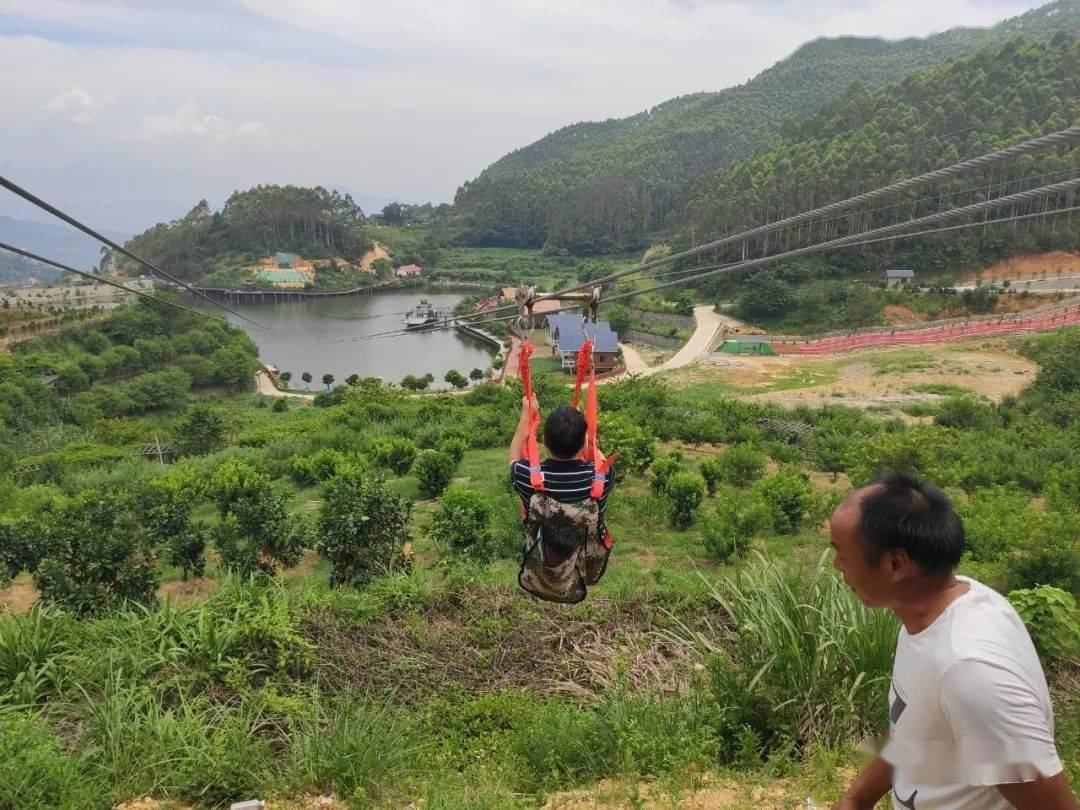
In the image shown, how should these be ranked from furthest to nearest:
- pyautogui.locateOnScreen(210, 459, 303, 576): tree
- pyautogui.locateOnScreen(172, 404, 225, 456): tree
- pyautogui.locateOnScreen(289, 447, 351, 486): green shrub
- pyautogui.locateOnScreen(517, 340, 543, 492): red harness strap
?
pyautogui.locateOnScreen(172, 404, 225, 456): tree
pyautogui.locateOnScreen(289, 447, 351, 486): green shrub
pyautogui.locateOnScreen(210, 459, 303, 576): tree
pyautogui.locateOnScreen(517, 340, 543, 492): red harness strap

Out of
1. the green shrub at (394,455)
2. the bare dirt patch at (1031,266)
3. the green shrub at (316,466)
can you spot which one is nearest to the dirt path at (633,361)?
the green shrub at (394,455)

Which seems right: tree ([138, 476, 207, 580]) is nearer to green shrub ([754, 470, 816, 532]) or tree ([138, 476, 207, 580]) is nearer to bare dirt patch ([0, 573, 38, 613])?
bare dirt patch ([0, 573, 38, 613])

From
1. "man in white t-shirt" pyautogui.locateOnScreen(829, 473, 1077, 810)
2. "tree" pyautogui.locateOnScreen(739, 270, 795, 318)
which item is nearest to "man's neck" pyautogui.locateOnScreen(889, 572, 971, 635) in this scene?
"man in white t-shirt" pyautogui.locateOnScreen(829, 473, 1077, 810)

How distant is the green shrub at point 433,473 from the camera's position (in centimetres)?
1202

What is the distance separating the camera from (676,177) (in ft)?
289

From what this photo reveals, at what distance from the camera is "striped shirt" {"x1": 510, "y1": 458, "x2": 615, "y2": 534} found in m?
3.60

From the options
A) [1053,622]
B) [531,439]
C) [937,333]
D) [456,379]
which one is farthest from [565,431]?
[937,333]

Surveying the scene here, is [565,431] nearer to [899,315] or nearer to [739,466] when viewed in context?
[739,466]

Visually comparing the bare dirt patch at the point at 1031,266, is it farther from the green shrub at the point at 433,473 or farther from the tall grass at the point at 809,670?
the tall grass at the point at 809,670

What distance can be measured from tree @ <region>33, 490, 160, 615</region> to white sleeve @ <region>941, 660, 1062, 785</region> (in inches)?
268

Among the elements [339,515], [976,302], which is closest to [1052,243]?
[976,302]

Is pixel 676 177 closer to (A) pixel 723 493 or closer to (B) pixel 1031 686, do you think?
(A) pixel 723 493

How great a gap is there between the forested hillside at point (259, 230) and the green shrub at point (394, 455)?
71.0m

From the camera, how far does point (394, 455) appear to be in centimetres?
1374
